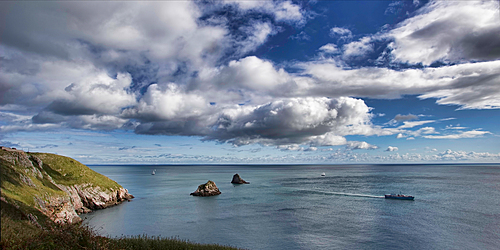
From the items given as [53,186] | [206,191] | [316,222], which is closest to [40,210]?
[53,186]

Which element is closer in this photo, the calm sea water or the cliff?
the cliff

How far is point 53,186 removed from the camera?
2228 inches

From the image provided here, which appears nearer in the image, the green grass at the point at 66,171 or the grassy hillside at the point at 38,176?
the grassy hillside at the point at 38,176

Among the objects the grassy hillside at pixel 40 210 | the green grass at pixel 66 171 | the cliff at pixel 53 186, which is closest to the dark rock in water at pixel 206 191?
the cliff at pixel 53 186

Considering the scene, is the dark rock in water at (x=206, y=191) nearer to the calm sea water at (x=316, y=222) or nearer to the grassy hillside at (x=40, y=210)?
the calm sea water at (x=316, y=222)

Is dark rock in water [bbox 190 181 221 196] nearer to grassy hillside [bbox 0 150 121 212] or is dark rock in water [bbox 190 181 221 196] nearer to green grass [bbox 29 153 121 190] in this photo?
grassy hillside [bbox 0 150 121 212]

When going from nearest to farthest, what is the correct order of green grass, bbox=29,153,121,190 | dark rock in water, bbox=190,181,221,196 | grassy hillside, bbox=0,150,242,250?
grassy hillside, bbox=0,150,242,250 < green grass, bbox=29,153,121,190 < dark rock in water, bbox=190,181,221,196

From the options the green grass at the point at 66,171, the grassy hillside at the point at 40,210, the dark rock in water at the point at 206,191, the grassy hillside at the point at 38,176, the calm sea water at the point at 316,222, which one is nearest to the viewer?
the grassy hillside at the point at 40,210

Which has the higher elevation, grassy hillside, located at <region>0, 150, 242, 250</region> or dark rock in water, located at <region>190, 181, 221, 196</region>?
grassy hillside, located at <region>0, 150, 242, 250</region>

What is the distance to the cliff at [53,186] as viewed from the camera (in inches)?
1704

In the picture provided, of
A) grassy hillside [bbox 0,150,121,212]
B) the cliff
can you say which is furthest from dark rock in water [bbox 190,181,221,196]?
grassy hillside [bbox 0,150,121,212]

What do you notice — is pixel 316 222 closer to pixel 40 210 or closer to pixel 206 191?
pixel 40 210

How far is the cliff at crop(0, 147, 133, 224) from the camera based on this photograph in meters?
43.3

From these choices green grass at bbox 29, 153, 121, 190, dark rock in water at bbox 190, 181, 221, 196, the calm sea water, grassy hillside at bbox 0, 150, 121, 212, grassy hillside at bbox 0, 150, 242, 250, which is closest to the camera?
grassy hillside at bbox 0, 150, 242, 250
